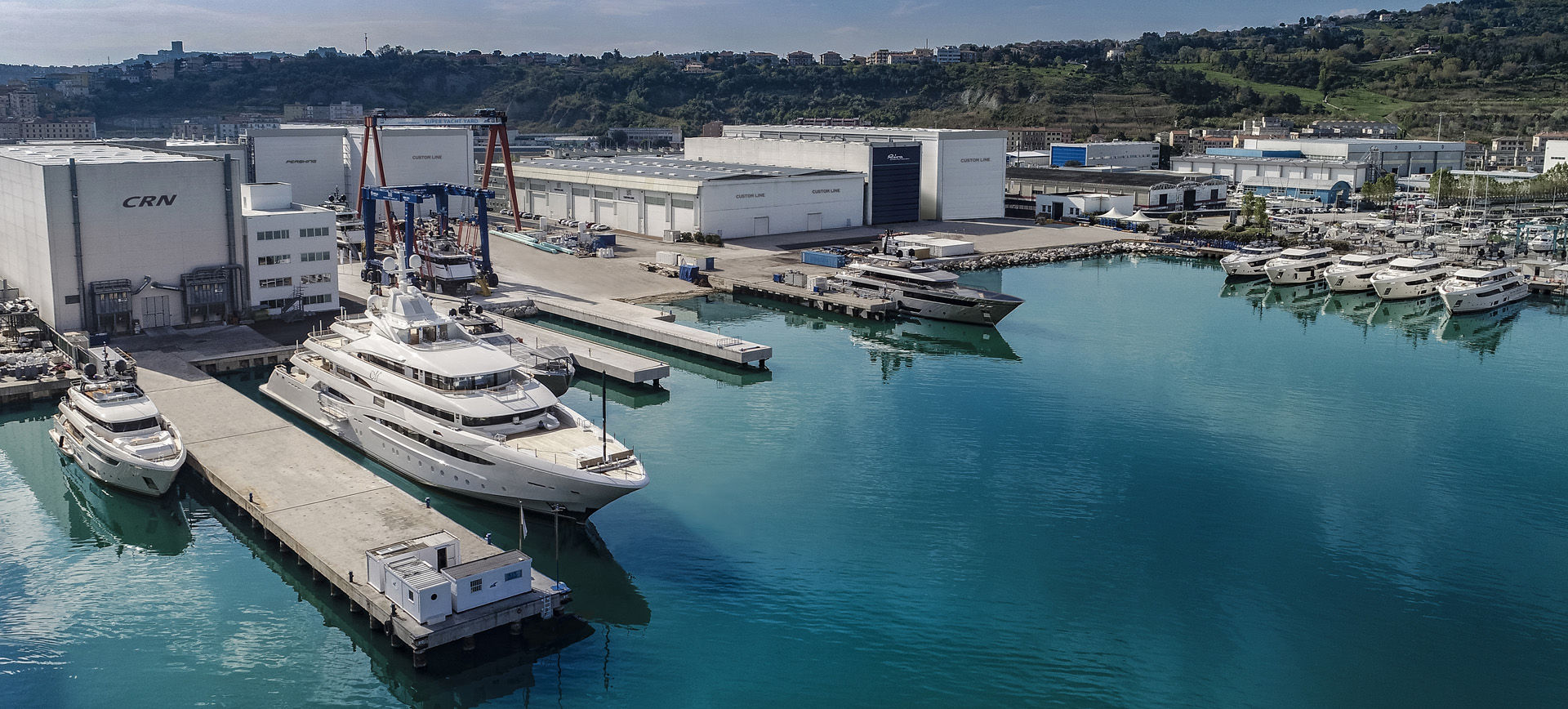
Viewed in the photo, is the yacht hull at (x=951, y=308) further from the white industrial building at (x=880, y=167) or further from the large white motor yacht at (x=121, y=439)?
the large white motor yacht at (x=121, y=439)

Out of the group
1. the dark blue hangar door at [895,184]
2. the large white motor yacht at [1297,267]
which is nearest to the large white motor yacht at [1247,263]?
the large white motor yacht at [1297,267]

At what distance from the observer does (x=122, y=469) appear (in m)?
25.2

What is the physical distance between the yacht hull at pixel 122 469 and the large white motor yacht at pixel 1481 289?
48.8 meters

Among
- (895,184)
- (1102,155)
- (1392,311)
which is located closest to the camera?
(1392,311)

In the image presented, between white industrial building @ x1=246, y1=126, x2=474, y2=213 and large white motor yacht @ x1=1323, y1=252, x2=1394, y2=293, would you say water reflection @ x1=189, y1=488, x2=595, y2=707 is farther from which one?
white industrial building @ x1=246, y1=126, x2=474, y2=213

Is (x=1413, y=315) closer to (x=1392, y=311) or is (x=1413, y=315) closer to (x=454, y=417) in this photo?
(x=1392, y=311)

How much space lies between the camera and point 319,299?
41.4m

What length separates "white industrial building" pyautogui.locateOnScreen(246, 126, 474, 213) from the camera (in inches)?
2719

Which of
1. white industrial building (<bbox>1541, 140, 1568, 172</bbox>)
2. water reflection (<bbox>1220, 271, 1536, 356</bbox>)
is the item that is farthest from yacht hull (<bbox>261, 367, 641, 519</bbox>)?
white industrial building (<bbox>1541, 140, 1568, 172</bbox>)

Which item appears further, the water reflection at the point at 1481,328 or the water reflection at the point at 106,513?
the water reflection at the point at 1481,328

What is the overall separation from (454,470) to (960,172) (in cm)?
5606

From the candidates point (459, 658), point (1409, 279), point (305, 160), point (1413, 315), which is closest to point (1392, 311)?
point (1413, 315)

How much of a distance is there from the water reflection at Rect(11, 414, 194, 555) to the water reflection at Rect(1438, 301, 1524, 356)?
137 ft

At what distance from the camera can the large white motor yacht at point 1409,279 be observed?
53625mm
